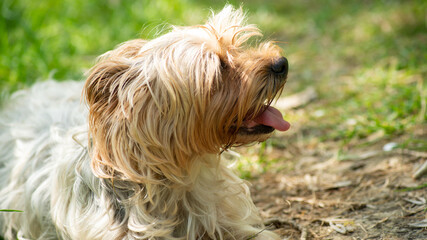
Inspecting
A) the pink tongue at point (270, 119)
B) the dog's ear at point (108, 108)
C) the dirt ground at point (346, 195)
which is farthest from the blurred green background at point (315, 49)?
the pink tongue at point (270, 119)

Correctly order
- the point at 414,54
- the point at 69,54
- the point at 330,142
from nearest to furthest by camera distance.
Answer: the point at 330,142 < the point at 414,54 < the point at 69,54

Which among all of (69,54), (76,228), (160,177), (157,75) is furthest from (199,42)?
(69,54)

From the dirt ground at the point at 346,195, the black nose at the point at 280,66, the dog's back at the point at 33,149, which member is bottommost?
the dirt ground at the point at 346,195

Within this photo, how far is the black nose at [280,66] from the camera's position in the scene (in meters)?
2.79

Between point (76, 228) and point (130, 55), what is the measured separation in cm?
108

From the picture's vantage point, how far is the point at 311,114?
17.0 feet

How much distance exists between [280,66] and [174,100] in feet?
2.10

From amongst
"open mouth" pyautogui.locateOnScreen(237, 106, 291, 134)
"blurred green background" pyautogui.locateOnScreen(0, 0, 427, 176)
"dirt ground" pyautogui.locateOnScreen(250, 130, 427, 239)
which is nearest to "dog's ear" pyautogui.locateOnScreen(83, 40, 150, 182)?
"blurred green background" pyautogui.locateOnScreen(0, 0, 427, 176)

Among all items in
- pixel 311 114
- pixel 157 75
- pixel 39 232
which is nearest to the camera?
pixel 157 75

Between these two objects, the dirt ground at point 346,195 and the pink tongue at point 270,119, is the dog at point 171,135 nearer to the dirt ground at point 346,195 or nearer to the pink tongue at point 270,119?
the pink tongue at point 270,119

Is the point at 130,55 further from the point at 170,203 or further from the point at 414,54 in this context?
the point at 414,54

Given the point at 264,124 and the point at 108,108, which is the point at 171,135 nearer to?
the point at 108,108

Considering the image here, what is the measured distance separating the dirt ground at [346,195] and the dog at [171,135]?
0.35 meters

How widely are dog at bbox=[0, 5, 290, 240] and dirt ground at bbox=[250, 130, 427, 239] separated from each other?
13.8 inches
